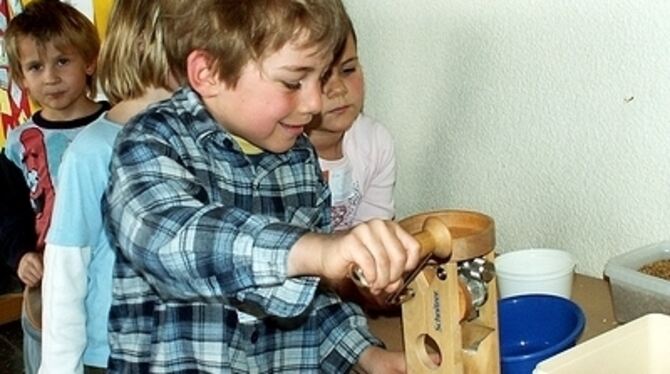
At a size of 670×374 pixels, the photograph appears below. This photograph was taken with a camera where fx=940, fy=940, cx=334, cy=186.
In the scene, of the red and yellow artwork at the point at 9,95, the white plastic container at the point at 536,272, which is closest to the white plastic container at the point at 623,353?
the white plastic container at the point at 536,272

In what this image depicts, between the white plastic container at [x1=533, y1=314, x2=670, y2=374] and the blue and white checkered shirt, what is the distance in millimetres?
248

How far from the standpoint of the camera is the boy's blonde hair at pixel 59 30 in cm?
197

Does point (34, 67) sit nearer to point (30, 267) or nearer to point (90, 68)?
point (90, 68)

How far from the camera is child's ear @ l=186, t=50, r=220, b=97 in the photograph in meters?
0.98

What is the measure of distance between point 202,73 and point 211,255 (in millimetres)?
294

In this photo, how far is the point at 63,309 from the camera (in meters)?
1.16

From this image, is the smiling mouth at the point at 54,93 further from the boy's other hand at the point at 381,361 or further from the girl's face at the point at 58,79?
the boy's other hand at the point at 381,361

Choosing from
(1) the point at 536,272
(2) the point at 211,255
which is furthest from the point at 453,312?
(1) the point at 536,272

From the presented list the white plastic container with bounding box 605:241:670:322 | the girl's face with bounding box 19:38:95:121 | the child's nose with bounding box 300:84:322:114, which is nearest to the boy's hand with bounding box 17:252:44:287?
the girl's face with bounding box 19:38:95:121

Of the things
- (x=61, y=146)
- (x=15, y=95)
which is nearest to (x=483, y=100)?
(x=61, y=146)

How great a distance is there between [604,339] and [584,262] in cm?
47

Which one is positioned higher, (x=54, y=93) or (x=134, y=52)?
(x=134, y=52)

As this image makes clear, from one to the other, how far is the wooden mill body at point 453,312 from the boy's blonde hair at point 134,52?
20.4 inches

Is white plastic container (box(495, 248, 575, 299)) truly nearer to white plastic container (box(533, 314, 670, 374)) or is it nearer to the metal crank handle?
white plastic container (box(533, 314, 670, 374))
